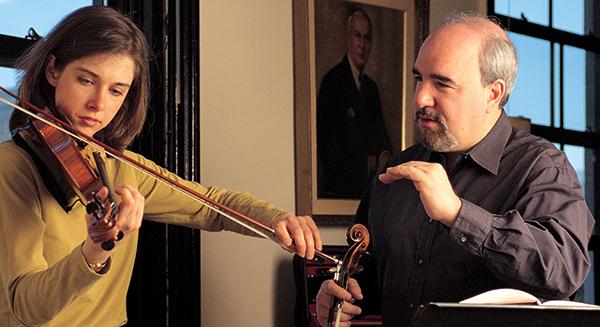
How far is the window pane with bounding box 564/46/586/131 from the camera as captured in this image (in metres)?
4.76

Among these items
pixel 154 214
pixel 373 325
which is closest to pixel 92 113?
pixel 154 214

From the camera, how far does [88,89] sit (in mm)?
2139

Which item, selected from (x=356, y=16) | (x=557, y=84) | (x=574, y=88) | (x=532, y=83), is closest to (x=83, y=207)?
(x=356, y=16)

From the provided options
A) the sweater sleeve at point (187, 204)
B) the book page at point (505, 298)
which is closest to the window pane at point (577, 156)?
the sweater sleeve at point (187, 204)

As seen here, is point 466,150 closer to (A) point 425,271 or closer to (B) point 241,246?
(A) point 425,271

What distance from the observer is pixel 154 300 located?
2994 millimetres

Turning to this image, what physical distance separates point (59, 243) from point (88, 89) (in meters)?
0.36

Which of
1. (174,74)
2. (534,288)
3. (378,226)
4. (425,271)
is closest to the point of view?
(534,288)

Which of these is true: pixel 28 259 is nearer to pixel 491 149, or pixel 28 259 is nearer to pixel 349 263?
pixel 349 263

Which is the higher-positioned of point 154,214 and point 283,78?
point 283,78

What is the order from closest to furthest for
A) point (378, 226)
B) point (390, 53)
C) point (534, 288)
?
point (534, 288), point (378, 226), point (390, 53)

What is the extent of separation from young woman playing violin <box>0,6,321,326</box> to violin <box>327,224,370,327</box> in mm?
88

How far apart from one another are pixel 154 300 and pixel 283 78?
92 centimetres

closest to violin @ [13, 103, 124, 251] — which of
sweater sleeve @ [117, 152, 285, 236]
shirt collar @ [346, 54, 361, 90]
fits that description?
sweater sleeve @ [117, 152, 285, 236]
